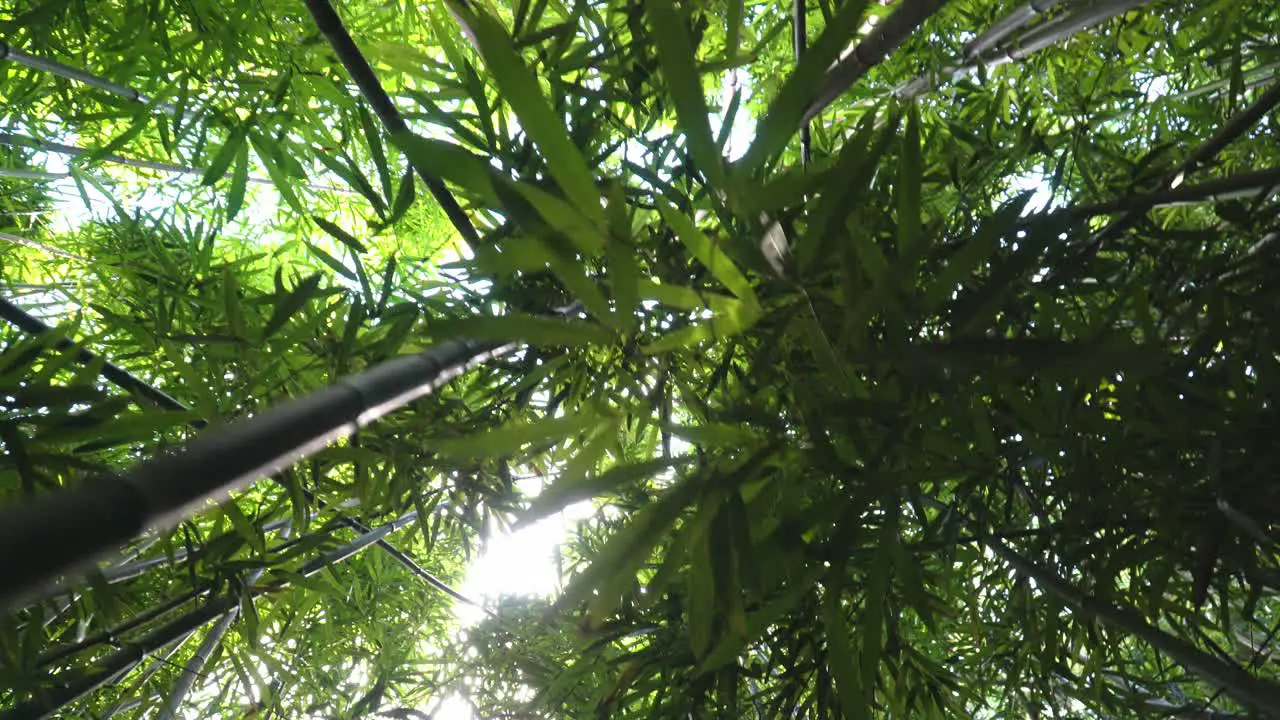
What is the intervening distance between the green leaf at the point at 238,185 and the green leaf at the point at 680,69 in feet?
3.15

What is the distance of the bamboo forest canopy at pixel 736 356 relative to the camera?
581 millimetres

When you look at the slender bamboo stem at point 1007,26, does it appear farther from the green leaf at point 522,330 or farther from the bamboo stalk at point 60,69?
the bamboo stalk at point 60,69

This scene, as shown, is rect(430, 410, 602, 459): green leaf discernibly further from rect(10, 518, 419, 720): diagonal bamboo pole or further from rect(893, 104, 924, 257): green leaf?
rect(10, 518, 419, 720): diagonal bamboo pole

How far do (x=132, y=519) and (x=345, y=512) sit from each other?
37.4 inches

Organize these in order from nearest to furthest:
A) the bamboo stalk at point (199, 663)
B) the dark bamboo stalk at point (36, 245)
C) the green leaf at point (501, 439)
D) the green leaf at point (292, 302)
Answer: the green leaf at point (501, 439), the green leaf at point (292, 302), the bamboo stalk at point (199, 663), the dark bamboo stalk at point (36, 245)

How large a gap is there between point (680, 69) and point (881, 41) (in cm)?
60

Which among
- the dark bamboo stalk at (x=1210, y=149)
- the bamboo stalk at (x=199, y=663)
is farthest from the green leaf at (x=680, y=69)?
the bamboo stalk at (x=199, y=663)

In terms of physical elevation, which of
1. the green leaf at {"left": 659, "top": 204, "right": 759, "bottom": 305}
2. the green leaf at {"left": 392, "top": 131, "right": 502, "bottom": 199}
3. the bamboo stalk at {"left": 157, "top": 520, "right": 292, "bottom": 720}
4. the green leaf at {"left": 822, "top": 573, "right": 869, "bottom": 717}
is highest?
the green leaf at {"left": 392, "top": 131, "right": 502, "bottom": 199}

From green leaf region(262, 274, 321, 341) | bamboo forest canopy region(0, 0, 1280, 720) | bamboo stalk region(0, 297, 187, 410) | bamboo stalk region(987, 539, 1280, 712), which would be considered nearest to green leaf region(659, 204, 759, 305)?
bamboo forest canopy region(0, 0, 1280, 720)

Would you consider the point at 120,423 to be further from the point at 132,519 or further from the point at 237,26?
the point at 237,26

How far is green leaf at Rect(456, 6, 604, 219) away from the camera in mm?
456

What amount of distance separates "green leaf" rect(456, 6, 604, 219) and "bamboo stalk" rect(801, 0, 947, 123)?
406mm

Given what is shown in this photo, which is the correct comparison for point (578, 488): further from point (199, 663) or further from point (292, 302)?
point (199, 663)

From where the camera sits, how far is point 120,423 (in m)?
0.69
